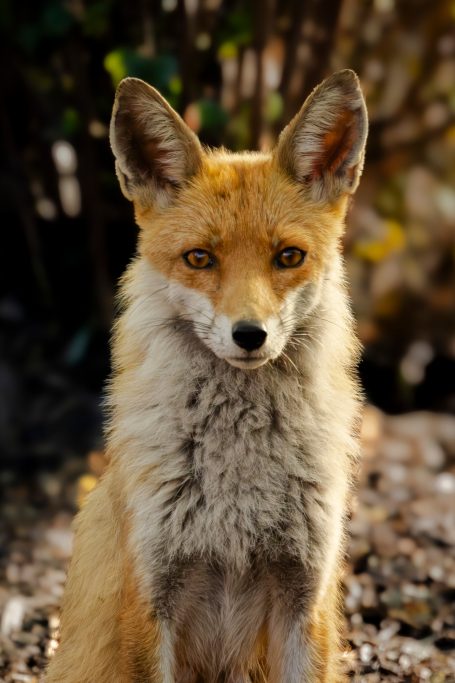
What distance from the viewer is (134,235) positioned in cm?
702

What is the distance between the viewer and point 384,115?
23.9ft

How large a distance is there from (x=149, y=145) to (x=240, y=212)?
0.51 m

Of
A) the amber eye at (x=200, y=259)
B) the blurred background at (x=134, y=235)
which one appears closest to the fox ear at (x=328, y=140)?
the amber eye at (x=200, y=259)

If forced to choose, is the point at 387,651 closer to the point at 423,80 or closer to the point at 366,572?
the point at 366,572

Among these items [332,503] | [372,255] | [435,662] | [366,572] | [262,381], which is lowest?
[366,572]

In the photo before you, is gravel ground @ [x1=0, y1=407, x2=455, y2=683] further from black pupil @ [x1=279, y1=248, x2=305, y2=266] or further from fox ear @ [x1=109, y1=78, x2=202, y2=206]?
fox ear @ [x1=109, y1=78, x2=202, y2=206]

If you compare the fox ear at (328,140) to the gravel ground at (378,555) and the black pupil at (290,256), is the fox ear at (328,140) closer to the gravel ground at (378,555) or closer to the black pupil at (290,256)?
the black pupil at (290,256)

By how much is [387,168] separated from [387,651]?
429cm

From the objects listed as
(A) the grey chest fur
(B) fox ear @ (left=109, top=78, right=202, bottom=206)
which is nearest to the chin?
(A) the grey chest fur

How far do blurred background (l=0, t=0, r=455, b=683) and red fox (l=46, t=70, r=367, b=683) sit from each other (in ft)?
4.75

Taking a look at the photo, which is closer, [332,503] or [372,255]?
[332,503]

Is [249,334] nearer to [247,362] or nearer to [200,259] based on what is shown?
[247,362]

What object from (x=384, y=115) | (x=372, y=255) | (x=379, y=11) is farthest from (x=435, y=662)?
(x=379, y=11)

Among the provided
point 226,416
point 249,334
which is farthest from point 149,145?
point 226,416
